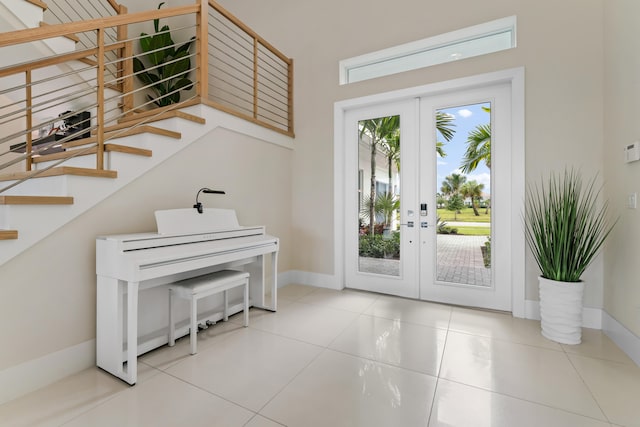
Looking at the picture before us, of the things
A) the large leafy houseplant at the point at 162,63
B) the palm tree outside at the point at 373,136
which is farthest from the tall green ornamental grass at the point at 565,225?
the large leafy houseplant at the point at 162,63

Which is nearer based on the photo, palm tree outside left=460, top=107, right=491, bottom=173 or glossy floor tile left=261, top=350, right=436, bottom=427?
glossy floor tile left=261, top=350, right=436, bottom=427

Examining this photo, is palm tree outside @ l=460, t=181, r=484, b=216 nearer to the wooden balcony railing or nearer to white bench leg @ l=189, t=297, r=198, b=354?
the wooden balcony railing

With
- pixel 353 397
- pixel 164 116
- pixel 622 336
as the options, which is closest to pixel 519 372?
pixel 622 336

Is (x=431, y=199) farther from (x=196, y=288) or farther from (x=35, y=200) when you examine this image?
(x=35, y=200)

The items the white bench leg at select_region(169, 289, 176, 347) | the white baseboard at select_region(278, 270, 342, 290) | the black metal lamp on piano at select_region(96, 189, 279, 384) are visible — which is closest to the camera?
the black metal lamp on piano at select_region(96, 189, 279, 384)

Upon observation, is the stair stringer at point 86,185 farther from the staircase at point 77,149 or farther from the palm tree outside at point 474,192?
the palm tree outside at point 474,192

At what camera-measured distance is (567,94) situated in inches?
99.2

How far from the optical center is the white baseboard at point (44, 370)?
1.54 metres

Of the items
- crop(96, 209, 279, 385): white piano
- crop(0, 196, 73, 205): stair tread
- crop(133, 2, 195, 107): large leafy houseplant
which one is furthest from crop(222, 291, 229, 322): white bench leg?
crop(133, 2, 195, 107): large leafy houseplant

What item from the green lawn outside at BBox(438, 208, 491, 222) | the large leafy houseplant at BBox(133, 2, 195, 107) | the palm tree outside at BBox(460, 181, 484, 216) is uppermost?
the large leafy houseplant at BBox(133, 2, 195, 107)

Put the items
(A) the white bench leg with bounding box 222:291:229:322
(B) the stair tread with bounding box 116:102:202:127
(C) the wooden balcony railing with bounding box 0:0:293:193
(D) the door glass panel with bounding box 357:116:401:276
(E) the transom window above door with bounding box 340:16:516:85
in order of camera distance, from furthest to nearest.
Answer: (D) the door glass panel with bounding box 357:116:401:276, (E) the transom window above door with bounding box 340:16:516:85, (A) the white bench leg with bounding box 222:291:229:322, (B) the stair tread with bounding box 116:102:202:127, (C) the wooden balcony railing with bounding box 0:0:293:193

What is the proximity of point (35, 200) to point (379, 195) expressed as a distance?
2.98 metres

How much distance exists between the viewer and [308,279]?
379 cm

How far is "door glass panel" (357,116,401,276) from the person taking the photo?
3.38 meters
